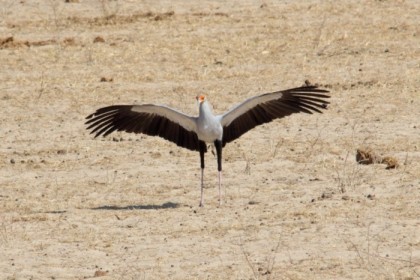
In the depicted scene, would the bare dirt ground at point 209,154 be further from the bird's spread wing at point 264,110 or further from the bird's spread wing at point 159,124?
the bird's spread wing at point 264,110

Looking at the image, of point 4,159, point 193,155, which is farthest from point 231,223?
point 4,159

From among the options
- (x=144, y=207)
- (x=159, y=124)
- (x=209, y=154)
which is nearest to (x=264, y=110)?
(x=159, y=124)

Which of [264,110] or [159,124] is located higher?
[264,110]

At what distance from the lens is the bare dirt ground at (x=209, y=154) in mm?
8516

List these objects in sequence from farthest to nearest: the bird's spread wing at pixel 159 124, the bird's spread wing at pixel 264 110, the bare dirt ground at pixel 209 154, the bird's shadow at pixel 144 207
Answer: the bird's spread wing at pixel 159 124 < the bird's spread wing at pixel 264 110 < the bird's shadow at pixel 144 207 < the bare dirt ground at pixel 209 154

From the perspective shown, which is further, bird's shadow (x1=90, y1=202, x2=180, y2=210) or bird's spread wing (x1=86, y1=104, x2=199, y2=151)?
bird's spread wing (x1=86, y1=104, x2=199, y2=151)

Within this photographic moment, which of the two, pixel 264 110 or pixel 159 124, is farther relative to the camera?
Answer: pixel 159 124

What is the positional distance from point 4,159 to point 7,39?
207 inches

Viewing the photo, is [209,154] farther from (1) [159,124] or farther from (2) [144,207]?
(2) [144,207]

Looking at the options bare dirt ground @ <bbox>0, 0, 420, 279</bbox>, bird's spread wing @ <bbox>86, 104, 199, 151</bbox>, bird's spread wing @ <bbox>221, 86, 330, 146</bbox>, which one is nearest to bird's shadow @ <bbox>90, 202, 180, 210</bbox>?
bare dirt ground @ <bbox>0, 0, 420, 279</bbox>

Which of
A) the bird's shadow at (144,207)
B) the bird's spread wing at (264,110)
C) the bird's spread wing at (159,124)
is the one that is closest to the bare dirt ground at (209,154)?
the bird's shadow at (144,207)

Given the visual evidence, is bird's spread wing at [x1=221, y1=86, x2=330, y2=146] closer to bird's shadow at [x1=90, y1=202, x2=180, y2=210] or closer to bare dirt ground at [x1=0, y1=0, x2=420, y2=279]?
bare dirt ground at [x1=0, y1=0, x2=420, y2=279]

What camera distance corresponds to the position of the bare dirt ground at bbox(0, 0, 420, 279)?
8.52m

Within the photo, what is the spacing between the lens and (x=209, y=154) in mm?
11945
